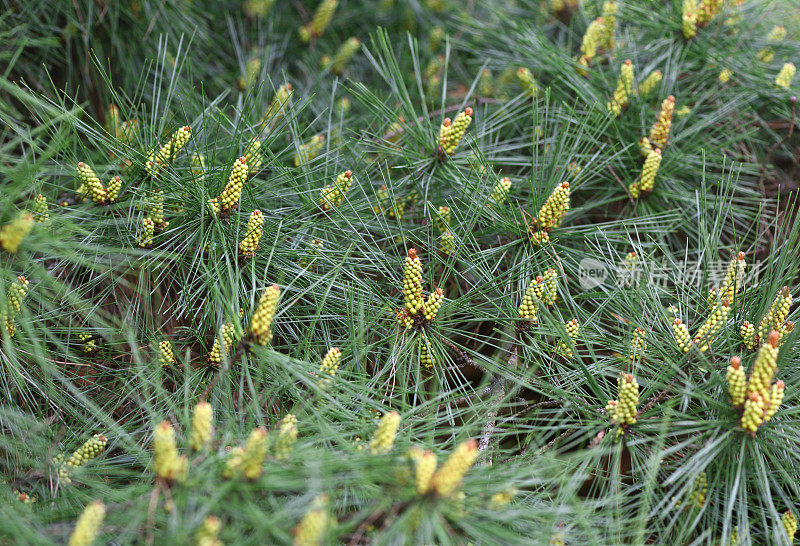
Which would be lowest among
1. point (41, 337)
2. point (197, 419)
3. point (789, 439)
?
point (41, 337)

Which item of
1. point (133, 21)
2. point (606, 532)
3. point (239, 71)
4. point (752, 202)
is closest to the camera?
point (606, 532)

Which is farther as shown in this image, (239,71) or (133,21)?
(239,71)

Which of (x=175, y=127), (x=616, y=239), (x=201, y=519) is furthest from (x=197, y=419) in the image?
(x=616, y=239)

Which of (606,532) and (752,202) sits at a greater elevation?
(752,202)

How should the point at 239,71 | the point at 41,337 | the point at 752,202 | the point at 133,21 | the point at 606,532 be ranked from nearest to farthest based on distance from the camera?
the point at 606,532 < the point at 41,337 < the point at 752,202 < the point at 133,21 < the point at 239,71

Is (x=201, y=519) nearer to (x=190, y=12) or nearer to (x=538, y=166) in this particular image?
(x=538, y=166)

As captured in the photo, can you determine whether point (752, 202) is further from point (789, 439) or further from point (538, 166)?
point (789, 439)
